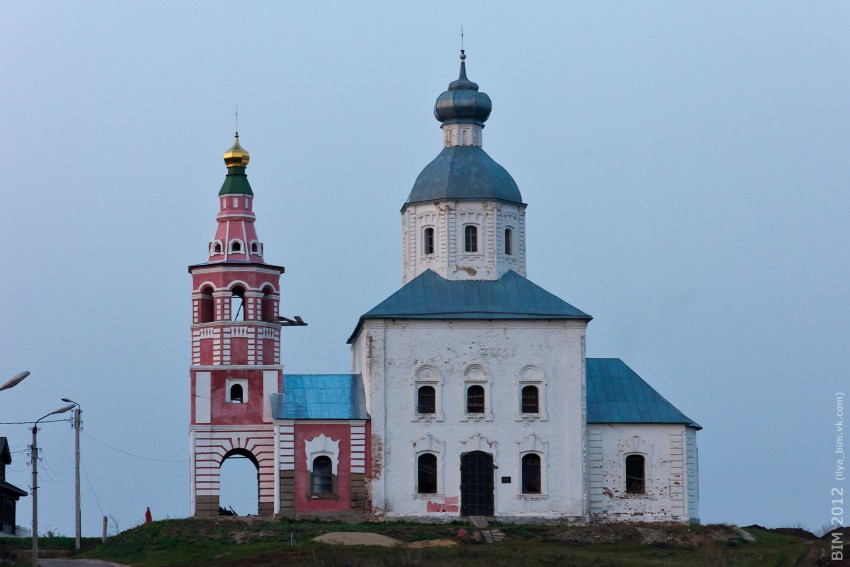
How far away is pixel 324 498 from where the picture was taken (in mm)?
52906

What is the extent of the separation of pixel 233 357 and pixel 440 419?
6441 millimetres

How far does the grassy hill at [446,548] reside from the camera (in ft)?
147

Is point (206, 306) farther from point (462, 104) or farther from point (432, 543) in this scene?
point (432, 543)

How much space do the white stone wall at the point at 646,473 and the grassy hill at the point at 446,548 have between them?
Answer: 52.3 inches

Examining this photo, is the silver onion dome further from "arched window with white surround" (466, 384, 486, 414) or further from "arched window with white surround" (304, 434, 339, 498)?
"arched window with white surround" (304, 434, 339, 498)

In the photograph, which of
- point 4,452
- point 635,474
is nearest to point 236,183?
point 635,474

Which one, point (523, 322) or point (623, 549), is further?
point (523, 322)

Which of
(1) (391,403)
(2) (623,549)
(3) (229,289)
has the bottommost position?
(2) (623,549)

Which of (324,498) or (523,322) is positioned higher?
(523,322)

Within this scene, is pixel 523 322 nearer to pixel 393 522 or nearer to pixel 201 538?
pixel 393 522

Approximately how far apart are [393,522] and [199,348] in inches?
317

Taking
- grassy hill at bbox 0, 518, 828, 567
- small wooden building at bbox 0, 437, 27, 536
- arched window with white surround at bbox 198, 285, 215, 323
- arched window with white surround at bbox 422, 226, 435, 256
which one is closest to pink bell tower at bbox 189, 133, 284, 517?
arched window with white surround at bbox 198, 285, 215, 323

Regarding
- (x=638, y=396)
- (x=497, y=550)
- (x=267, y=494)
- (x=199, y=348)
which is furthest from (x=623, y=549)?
(x=199, y=348)

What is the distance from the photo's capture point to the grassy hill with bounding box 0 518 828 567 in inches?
1759
